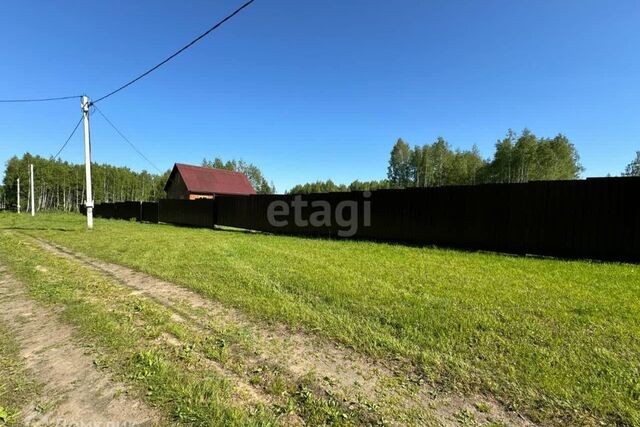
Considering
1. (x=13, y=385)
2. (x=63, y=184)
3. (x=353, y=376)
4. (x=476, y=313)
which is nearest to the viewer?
(x=13, y=385)

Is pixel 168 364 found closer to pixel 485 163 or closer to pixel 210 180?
pixel 210 180

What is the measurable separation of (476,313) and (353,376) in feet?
5.95

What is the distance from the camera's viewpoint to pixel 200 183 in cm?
3266

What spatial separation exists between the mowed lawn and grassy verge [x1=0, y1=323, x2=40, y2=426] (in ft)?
6.28

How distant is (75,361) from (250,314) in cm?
159

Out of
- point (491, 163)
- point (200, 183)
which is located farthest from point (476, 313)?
point (491, 163)

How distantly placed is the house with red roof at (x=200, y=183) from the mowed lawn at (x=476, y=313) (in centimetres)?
2592

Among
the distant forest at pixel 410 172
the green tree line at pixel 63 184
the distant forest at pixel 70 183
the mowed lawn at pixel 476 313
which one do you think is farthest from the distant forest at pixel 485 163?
the green tree line at pixel 63 184

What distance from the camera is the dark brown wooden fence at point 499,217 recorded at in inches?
255

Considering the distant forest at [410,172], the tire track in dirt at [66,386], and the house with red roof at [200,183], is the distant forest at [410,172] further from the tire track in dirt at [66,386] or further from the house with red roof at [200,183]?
the tire track in dirt at [66,386]

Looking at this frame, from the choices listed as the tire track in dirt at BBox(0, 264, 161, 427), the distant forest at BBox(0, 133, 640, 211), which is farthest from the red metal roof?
the tire track in dirt at BBox(0, 264, 161, 427)

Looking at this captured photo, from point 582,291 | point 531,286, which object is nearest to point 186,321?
point 531,286

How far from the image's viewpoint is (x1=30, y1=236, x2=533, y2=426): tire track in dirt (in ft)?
6.68

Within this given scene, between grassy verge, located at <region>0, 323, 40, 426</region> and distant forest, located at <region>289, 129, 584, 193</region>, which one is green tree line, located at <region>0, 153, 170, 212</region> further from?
grassy verge, located at <region>0, 323, 40, 426</region>
